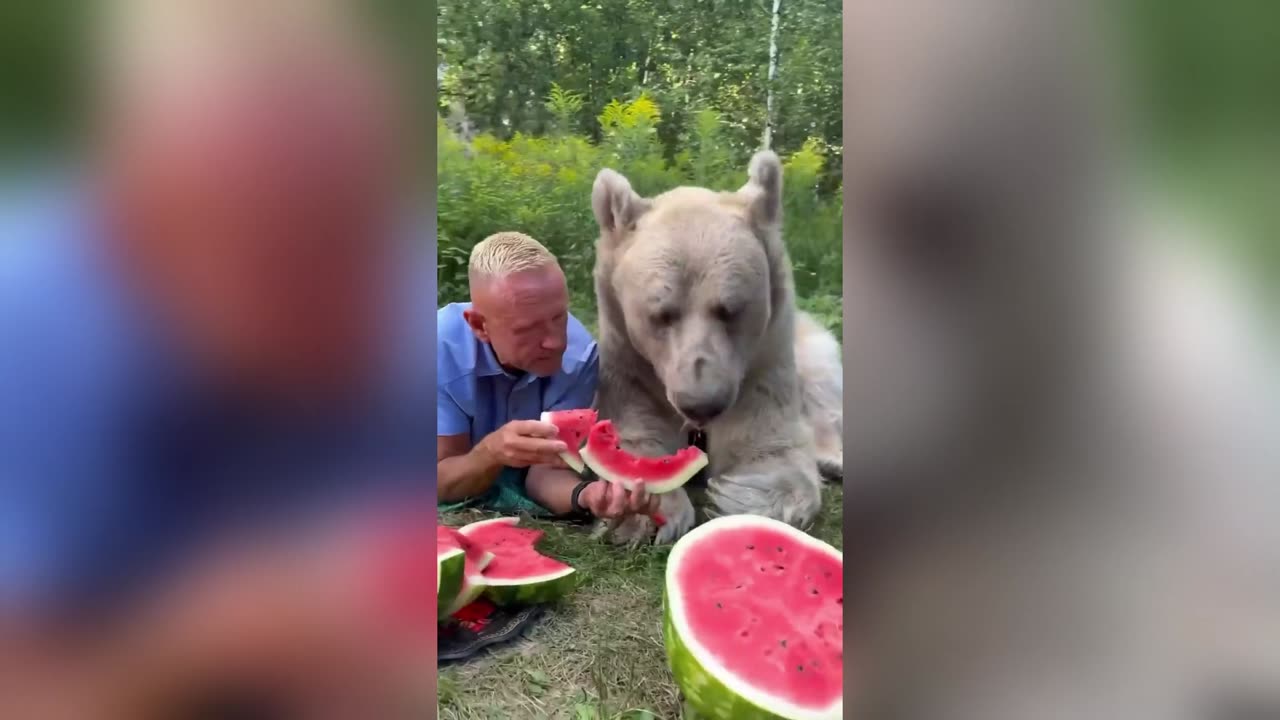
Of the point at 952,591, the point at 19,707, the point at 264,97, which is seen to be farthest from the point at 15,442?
the point at 952,591

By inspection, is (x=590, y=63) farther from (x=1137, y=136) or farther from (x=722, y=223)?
(x=1137, y=136)

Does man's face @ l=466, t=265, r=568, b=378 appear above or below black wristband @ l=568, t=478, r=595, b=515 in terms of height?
above

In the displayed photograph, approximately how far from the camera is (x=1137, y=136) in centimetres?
110

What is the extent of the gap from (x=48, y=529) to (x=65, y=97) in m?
0.55

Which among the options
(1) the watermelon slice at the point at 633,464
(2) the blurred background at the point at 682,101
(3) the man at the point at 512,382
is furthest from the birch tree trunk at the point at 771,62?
(1) the watermelon slice at the point at 633,464

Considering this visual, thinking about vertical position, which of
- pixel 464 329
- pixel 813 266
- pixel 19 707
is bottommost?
pixel 19 707

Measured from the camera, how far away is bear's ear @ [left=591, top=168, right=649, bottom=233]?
1079mm

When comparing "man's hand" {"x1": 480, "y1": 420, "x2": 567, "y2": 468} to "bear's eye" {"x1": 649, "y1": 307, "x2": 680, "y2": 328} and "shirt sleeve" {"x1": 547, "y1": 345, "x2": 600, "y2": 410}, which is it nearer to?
"shirt sleeve" {"x1": 547, "y1": 345, "x2": 600, "y2": 410}

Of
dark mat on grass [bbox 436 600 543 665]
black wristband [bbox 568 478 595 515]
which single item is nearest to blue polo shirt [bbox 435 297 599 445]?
black wristband [bbox 568 478 595 515]

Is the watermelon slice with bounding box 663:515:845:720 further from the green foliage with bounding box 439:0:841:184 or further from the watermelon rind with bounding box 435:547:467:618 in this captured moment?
the green foliage with bounding box 439:0:841:184

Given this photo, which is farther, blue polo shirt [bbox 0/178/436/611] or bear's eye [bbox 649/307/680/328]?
A: bear's eye [bbox 649/307/680/328]

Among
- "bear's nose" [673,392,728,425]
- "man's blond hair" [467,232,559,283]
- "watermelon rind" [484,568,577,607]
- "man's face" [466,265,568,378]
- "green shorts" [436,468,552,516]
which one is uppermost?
"man's blond hair" [467,232,559,283]

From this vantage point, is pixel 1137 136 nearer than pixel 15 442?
No

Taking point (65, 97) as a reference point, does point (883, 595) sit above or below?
below
